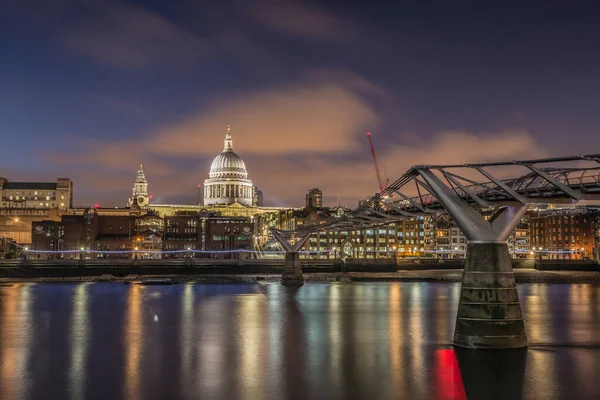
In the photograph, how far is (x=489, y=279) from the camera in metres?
31.3

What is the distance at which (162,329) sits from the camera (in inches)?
1916

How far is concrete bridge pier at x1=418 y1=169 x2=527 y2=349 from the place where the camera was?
102 feet

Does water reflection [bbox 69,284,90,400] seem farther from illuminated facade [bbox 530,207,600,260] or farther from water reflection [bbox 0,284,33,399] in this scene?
illuminated facade [bbox 530,207,600,260]

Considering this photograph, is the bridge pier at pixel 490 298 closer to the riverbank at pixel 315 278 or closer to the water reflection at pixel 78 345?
the water reflection at pixel 78 345

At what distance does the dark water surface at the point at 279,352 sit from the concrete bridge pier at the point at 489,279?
111cm

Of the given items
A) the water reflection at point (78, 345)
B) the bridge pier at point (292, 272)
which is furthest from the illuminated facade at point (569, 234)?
the water reflection at point (78, 345)

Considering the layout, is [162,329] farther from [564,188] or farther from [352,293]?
[352,293]

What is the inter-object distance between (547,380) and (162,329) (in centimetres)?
→ 2804

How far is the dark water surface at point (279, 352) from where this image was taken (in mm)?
28656

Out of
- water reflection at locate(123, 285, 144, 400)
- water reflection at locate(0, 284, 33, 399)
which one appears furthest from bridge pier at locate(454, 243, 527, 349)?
water reflection at locate(0, 284, 33, 399)

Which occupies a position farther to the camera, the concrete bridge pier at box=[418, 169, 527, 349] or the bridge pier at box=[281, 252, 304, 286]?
the bridge pier at box=[281, 252, 304, 286]

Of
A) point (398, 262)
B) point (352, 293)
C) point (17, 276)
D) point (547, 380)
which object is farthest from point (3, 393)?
point (398, 262)

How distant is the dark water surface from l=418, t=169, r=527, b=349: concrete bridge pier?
111 cm

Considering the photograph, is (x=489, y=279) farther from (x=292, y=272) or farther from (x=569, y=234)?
(x=569, y=234)
